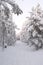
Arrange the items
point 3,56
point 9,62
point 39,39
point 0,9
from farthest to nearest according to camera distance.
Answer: point 39,39, point 3,56, point 9,62, point 0,9

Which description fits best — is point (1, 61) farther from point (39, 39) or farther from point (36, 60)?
point (39, 39)

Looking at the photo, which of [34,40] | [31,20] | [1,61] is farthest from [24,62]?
[31,20]

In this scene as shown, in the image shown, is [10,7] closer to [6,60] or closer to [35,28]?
[6,60]

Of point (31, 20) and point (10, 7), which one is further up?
point (10, 7)

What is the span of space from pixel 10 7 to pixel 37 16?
10.1 m

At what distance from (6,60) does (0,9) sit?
6.73 metres

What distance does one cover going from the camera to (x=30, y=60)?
14.0 meters

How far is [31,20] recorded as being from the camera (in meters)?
18.0

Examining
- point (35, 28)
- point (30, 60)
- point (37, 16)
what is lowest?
point (30, 60)

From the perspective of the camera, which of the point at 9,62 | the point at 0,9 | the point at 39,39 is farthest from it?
the point at 39,39

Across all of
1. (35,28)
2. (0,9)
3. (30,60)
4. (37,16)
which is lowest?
(30,60)

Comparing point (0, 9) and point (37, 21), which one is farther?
point (37, 21)

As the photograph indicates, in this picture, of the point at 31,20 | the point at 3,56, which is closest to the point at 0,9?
the point at 3,56

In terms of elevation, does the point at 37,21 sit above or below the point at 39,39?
above
